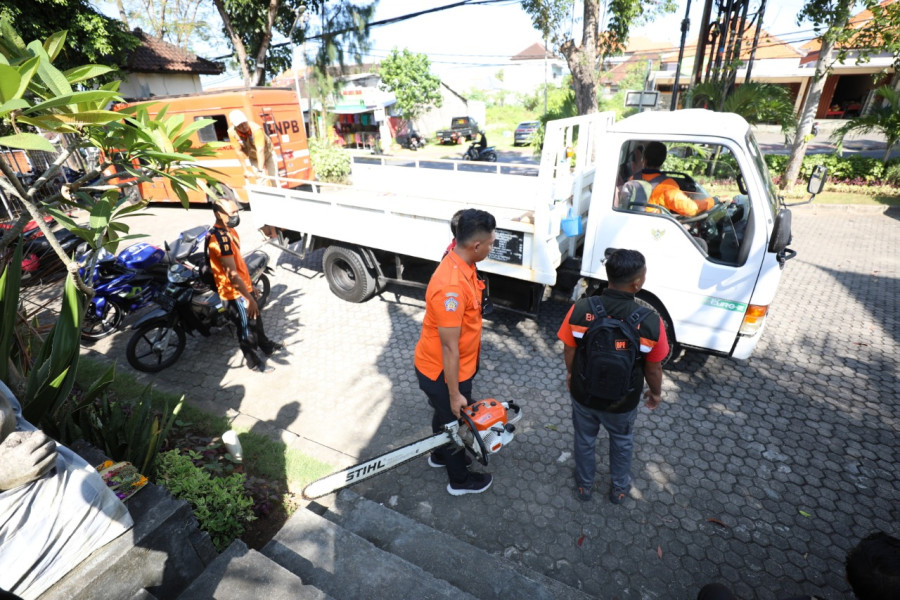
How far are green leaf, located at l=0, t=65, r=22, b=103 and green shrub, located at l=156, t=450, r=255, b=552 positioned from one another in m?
2.20

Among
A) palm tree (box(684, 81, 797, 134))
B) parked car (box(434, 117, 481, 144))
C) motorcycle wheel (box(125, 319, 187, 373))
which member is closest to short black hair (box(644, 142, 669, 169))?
motorcycle wheel (box(125, 319, 187, 373))

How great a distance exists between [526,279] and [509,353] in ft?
2.89

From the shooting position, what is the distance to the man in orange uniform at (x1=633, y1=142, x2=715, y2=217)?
12.5ft

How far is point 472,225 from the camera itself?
2445mm

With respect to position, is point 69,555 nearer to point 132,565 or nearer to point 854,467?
point 132,565

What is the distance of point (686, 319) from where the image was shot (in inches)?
156

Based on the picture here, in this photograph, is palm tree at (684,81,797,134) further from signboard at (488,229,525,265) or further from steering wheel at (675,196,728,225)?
signboard at (488,229,525,265)

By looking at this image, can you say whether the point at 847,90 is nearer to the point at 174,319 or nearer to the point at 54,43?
the point at 174,319

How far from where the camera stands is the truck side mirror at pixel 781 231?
123 inches

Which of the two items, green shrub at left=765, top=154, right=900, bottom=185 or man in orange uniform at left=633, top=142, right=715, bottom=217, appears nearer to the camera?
man in orange uniform at left=633, top=142, right=715, bottom=217

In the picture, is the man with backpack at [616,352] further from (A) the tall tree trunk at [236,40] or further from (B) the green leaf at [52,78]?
(A) the tall tree trunk at [236,40]

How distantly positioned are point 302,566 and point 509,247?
3141 mm

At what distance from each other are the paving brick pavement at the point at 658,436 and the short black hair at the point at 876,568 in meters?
1.24

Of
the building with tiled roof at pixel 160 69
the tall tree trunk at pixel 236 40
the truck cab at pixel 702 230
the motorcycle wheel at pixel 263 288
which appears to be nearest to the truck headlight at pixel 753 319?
the truck cab at pixel 702 230
